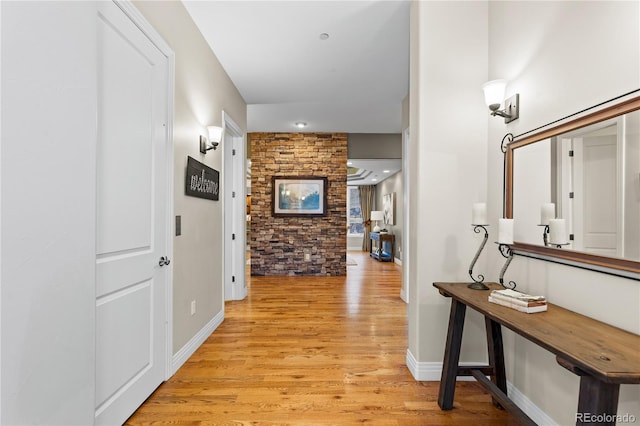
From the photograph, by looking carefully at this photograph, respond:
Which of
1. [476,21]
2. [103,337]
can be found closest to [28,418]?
[103,337]

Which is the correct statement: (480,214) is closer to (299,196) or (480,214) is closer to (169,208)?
(169,208)

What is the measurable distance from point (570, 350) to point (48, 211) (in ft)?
6.24

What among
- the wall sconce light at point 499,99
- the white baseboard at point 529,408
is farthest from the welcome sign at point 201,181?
the white baseboard at point 529,408

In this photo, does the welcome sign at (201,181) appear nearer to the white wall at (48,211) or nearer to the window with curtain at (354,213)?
the white wall at (48,211)

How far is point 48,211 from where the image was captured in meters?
1.15

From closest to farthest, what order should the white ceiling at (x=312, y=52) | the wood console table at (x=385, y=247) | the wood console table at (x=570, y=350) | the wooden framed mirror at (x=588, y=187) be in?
the wood console table at (x=570, y=350)
the wooden framed mirror at (x=588, y=187)
the white ceiling at (x=312, y=52)
the wood console table at (x=385, y=247)

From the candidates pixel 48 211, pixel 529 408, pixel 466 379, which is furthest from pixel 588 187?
pixel 48 211

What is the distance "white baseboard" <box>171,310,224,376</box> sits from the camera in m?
2.29

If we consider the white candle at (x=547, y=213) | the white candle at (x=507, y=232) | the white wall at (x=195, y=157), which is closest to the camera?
the white candle at (x=547, y=213)

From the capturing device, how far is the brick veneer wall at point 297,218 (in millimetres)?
5969

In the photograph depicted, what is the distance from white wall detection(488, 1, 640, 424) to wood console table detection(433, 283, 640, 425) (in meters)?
0.12

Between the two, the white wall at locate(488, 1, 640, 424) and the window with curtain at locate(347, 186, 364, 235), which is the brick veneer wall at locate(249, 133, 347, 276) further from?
the window with curtain at locate(347, 186, 364, 235)

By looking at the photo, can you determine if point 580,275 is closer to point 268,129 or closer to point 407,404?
point 407,404

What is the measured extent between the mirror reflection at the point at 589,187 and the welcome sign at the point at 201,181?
7.57 feet
